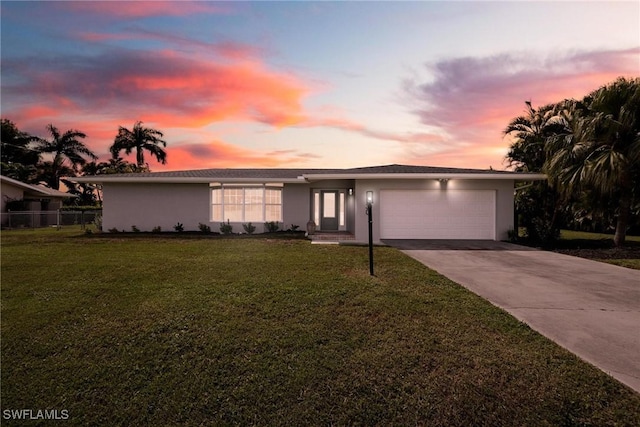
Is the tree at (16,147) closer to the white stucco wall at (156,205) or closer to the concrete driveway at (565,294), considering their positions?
the white stucco wall at (156,205)

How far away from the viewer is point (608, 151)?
10445 millimetres

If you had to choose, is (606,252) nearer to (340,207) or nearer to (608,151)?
(608,151)

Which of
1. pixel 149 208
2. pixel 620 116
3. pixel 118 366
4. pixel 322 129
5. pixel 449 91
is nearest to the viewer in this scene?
pixel 118 366

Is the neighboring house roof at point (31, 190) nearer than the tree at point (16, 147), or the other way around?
the neighboring house roof at point (31, 190)

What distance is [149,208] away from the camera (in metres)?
15.5

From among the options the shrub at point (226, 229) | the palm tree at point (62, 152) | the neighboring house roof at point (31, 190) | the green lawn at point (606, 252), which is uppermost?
the palm tree at point (62, 152)

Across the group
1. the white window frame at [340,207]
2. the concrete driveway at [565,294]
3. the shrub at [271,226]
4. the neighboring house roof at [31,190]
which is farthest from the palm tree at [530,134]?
the neighboring house roof at [31,190]

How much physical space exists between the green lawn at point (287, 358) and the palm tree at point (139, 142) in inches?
1102

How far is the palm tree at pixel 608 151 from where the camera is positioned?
33.2ft

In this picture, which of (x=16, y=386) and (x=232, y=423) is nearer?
(x=232, y=423)

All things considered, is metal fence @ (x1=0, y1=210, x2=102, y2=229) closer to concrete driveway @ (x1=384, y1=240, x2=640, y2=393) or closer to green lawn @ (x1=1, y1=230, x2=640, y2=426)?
green lawn @ (x1=1, y1=230, x2=640, y2=426)

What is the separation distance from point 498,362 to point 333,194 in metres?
13.1

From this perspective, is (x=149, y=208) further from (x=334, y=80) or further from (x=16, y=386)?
(x=16, y=386)

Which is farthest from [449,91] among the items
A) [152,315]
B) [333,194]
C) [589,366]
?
[152,315]
